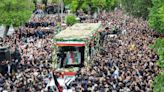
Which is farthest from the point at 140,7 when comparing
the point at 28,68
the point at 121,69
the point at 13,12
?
the point at 121,69

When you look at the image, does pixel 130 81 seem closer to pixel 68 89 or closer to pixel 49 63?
pixel 68 89

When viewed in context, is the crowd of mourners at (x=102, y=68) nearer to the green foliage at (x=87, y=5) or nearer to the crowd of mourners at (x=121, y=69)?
the crowd of mourners at (x=121, y=69)

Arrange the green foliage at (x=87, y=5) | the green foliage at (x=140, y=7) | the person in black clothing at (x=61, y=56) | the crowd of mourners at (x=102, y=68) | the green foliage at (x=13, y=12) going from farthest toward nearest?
the green foliage at (x=87, y=5) → the green foliage at (x=140, y=7) → the green foliage at (x=13, y=12) → the person in black clothing at (x=61, y=56) → the crowd of mourners at (x=102, y=68)

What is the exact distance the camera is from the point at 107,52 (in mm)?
31156

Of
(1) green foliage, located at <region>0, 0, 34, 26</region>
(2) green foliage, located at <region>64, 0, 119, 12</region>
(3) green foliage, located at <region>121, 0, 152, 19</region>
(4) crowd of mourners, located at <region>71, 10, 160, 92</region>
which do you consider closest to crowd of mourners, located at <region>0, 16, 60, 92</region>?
(4) crowd of mourners, located at <region>71, 10, 160, 92</region>

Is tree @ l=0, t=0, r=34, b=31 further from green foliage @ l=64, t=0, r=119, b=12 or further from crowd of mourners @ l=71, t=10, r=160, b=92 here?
green foliage @ l=64, t=0, r=119, b=12

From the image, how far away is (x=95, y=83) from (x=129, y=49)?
1113 cm

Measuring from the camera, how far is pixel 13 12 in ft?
140

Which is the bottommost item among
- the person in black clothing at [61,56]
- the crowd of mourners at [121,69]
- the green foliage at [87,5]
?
the green foliage at [87,5]

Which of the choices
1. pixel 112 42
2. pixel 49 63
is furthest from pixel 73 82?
pixel 112 42

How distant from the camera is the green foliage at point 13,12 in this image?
42.2 meters

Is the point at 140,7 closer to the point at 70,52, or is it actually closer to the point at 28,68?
the point at 28,68

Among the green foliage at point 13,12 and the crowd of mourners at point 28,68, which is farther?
the green foliage at point 13,12

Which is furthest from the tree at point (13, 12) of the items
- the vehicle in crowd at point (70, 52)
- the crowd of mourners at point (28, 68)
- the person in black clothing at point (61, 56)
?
the person in black clothing at point (61, 56)
